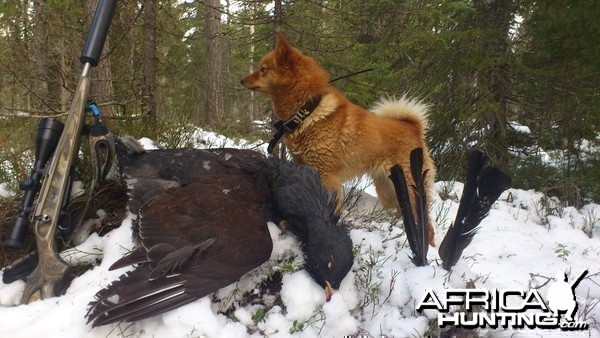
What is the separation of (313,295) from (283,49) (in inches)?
102

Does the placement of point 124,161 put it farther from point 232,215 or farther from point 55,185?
point 232,215

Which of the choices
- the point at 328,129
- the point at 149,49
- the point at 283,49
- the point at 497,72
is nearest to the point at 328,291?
the point at 328,129

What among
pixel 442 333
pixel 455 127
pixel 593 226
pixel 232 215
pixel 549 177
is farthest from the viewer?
pixel 455 127

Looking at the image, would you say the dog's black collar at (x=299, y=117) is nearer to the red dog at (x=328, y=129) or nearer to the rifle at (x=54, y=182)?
the red dog at (x=328, y=129)

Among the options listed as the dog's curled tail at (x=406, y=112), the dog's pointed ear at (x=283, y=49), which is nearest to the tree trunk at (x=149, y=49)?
the dog's pointed ear at (x=283, y=49)

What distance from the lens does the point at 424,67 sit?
8.14 metres

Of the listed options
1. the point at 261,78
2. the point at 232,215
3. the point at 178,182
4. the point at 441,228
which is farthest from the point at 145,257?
the point at 441,228

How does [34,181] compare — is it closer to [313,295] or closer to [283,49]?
[313,295]

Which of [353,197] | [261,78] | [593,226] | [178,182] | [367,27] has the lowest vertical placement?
[593,226]

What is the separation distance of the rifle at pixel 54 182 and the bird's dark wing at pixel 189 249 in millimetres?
634

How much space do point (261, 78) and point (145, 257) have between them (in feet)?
8.08

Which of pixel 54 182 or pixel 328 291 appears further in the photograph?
pixel 54 182

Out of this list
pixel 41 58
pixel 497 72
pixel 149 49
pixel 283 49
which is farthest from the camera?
pixel 497 72

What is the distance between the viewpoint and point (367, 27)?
27.2 feet
